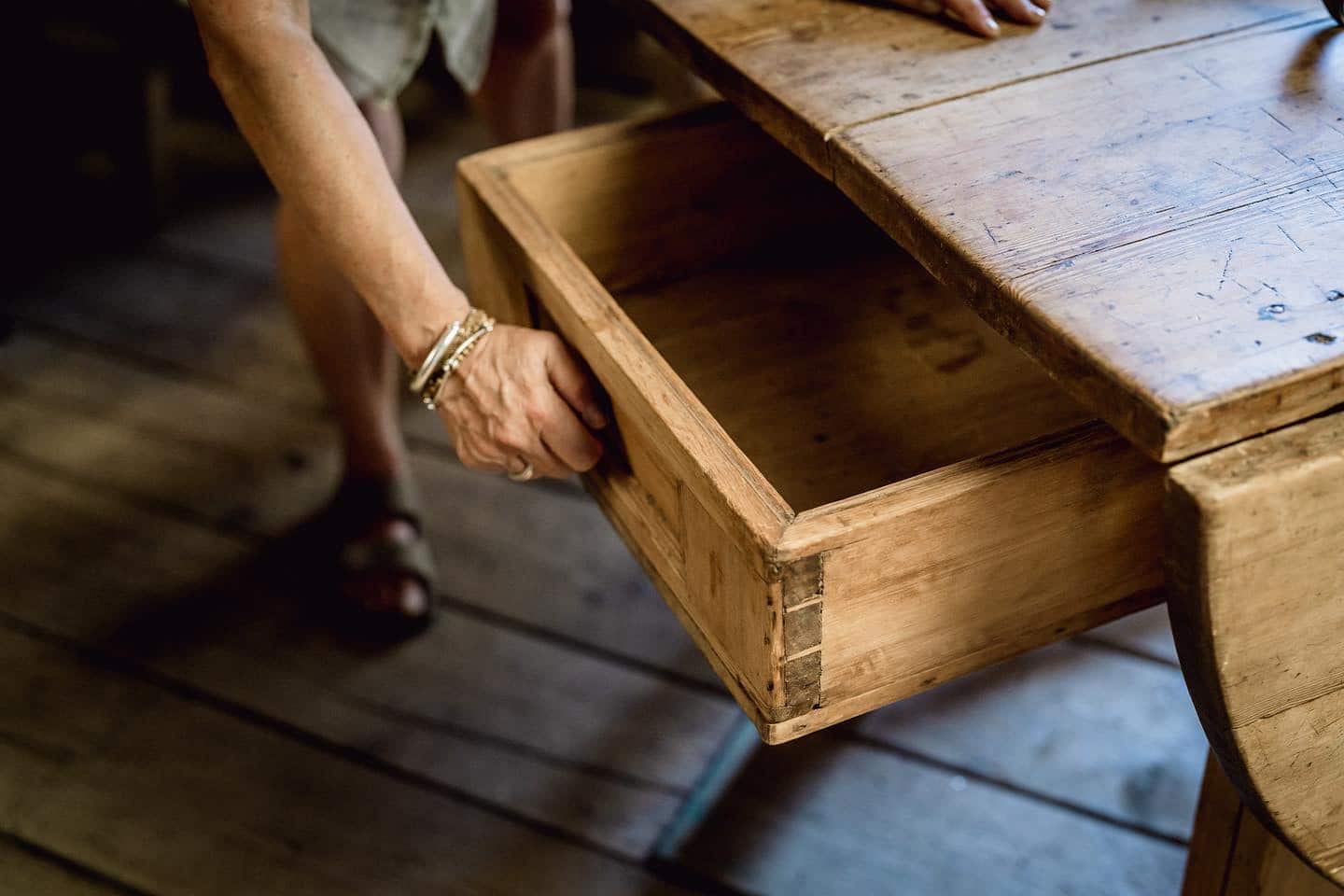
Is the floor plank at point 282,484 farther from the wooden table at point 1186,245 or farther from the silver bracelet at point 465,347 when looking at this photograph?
the wooden table at point 1186,245

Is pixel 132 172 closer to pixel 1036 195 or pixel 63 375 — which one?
pixel 63 375

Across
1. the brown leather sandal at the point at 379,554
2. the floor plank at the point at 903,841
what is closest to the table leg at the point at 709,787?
the floor plank at the point at 903,841

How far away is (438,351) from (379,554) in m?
0.63

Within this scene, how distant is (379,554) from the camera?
4.80 feet

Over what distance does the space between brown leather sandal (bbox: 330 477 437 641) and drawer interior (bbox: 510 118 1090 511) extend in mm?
537

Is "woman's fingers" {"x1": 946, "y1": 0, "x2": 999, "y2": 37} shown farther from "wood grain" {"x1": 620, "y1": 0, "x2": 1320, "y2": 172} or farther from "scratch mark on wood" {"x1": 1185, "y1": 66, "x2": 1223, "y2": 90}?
"scratch mark on wood" {"x1": 1185, "y1": 66, "x2": 1223, "y2": 90}

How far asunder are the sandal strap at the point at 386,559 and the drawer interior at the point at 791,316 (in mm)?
533

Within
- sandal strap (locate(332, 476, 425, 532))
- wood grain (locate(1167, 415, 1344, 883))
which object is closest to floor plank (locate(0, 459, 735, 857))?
sandal strap (locate(332, 476, 425, 532))

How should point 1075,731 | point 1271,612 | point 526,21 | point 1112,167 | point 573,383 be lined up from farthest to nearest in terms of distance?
1. point 526,21
2. point 1075,731
3. point 573,383
4. point 1112,167
5. point 1271,612

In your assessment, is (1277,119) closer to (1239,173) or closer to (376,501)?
(1239,173)

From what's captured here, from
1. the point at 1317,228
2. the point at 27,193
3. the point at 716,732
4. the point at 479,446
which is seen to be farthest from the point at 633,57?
the point at 1317,228

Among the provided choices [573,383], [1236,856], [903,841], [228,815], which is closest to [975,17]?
[573,383]

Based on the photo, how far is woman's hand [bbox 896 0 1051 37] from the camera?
2.93 feet

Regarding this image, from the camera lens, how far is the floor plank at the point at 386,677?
1281 mm
